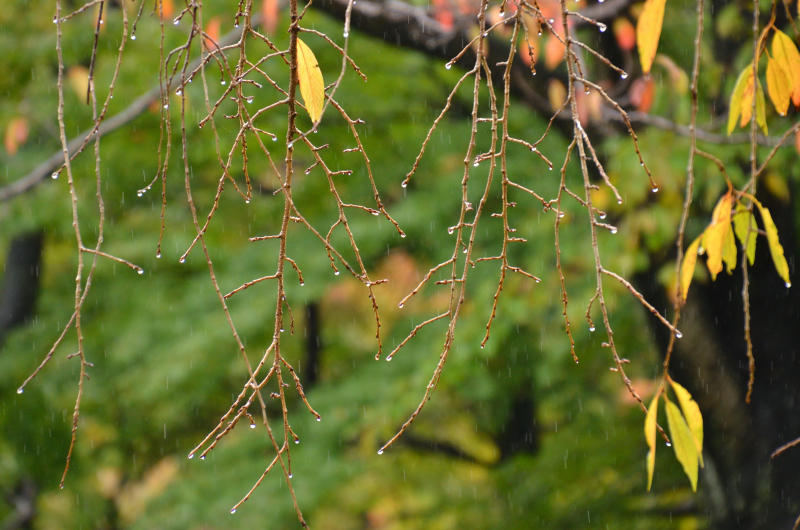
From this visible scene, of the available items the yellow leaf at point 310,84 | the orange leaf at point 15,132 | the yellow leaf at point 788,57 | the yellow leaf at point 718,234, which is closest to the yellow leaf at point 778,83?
the yellow leaf at point 788,57

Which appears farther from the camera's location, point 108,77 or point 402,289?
point 402,289

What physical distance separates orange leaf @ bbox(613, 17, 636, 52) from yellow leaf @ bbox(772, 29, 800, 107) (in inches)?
67.8

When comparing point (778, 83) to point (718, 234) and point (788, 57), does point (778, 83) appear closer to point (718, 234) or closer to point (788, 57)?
point (788, 57)

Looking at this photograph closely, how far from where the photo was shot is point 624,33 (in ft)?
9.37

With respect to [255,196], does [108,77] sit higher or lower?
higher

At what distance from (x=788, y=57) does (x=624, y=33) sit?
5.86 ft

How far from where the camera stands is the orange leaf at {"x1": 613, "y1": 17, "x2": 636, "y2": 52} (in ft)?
9.36

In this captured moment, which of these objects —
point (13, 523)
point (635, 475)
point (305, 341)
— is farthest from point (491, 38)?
point (13, 523)

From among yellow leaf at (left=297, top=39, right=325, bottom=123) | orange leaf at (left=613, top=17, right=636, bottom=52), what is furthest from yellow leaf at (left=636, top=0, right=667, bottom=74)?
orange leaf at (left=613, top=17, right=636, bottom=52)

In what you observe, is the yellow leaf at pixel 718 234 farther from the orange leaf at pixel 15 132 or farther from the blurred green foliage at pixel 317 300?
A: the orange leaf at pixel 15 132

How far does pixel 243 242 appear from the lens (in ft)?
17.2

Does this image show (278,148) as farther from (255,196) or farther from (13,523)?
(13,523)

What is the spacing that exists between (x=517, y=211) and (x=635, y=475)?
5.58 ft

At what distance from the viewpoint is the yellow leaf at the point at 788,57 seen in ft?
3.91
